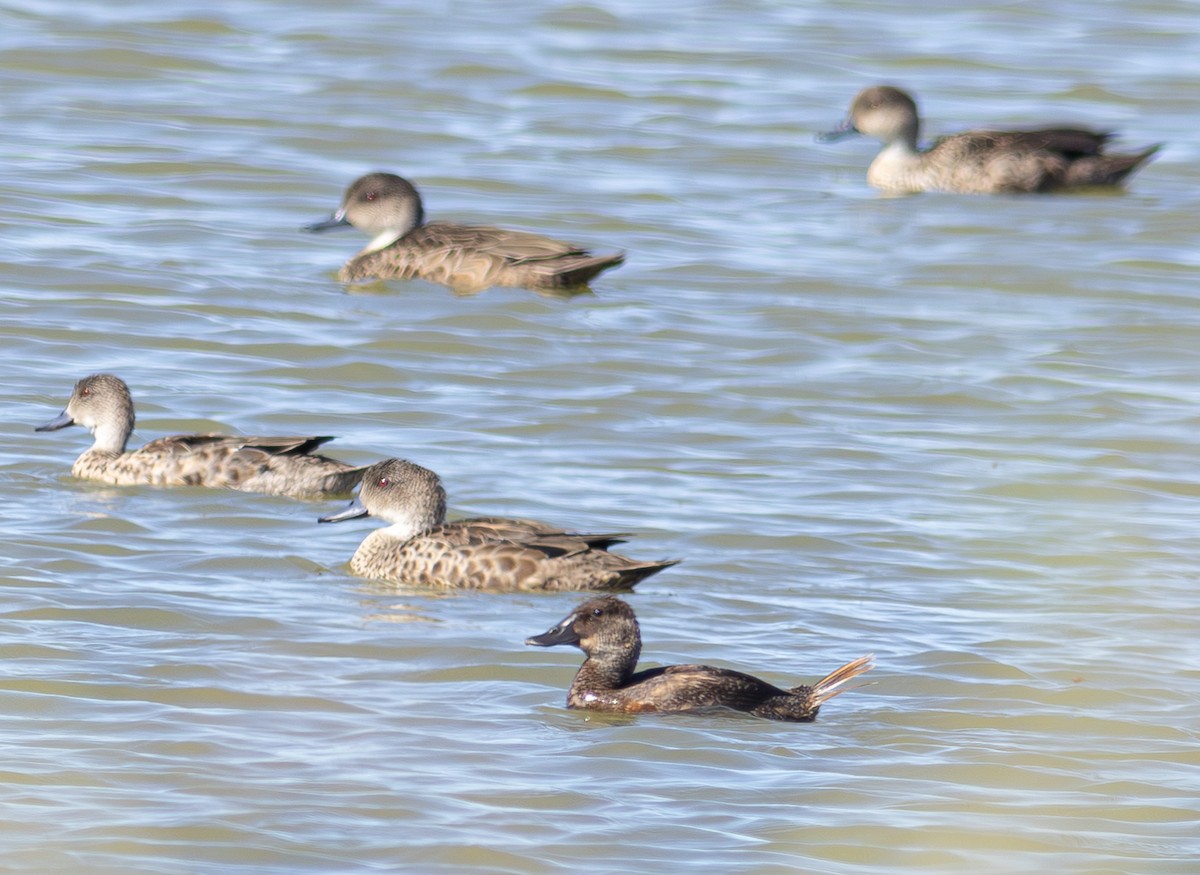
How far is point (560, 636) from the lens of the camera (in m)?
7.58

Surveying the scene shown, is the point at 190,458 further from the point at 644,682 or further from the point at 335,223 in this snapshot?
the point at 335,223

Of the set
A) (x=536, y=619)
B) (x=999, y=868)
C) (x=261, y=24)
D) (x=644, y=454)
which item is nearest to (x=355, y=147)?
(x=261, y=24)

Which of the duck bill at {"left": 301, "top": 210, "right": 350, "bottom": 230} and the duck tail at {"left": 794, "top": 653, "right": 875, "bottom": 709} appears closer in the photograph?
the duck tail at {"left": 794, "top": 653, "right": 875, "bottom": 709}

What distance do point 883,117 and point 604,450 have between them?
290 inches

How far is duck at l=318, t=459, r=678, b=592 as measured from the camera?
8594mm

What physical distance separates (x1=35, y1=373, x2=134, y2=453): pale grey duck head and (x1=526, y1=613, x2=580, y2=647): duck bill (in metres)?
3.12

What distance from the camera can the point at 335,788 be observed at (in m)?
6.36

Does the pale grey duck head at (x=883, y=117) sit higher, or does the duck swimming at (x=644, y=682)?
the pale grey duck head at (x=883, y=117)

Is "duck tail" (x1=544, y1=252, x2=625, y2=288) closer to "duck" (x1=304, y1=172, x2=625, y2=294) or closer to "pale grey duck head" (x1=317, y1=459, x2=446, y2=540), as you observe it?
"duck" (x1=304, y1=172, x2=625, y2=294)

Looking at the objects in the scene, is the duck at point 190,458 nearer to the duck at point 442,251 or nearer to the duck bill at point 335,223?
the duck at point 442,251

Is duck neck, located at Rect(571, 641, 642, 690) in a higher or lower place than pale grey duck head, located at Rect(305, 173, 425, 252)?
lower

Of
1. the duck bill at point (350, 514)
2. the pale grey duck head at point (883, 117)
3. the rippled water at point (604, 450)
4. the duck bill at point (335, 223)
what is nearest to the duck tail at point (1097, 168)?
the rippled water at point (604, 450)

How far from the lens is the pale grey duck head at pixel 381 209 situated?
45.4ft

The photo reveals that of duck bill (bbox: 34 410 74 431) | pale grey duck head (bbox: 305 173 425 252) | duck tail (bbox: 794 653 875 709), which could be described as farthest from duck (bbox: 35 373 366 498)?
pale grey duck head (bbox: 305 173 425 252)
